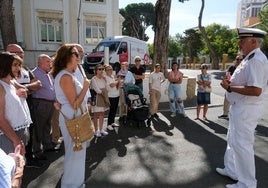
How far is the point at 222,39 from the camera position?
134 ft

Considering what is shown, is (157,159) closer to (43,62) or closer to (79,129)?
(79,129)

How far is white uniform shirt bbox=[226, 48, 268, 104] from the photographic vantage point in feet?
9.78

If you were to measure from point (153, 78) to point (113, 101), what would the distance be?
1772mm

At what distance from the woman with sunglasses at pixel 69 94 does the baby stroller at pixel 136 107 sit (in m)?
3.50

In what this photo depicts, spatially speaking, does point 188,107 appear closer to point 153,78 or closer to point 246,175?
point 153,78

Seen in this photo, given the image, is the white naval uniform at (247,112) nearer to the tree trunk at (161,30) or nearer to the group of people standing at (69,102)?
the group of people standing at (69,102)

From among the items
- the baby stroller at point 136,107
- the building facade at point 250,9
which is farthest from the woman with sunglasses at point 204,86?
the building facade at point 250,9

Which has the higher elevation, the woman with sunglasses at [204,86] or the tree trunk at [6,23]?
the tree trunk at [6,23]

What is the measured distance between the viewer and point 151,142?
547 cm

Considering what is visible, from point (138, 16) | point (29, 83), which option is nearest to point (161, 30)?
point (29, 83)

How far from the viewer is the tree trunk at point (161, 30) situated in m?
10.1

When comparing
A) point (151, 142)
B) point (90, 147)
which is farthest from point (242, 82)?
point (90, 147)

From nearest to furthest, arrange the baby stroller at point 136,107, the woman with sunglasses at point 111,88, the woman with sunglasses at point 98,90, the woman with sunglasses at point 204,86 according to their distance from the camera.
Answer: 1. the woman with sunglasses at point 98,90
2. the woman with sunglasses at point 111,88
3. the baby stroller at point 136,107
4. the woman with sunglasses at point 204,86

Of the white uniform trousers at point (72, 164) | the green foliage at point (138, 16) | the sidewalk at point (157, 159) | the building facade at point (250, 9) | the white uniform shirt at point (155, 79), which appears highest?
the building facade at point (250, 9)
